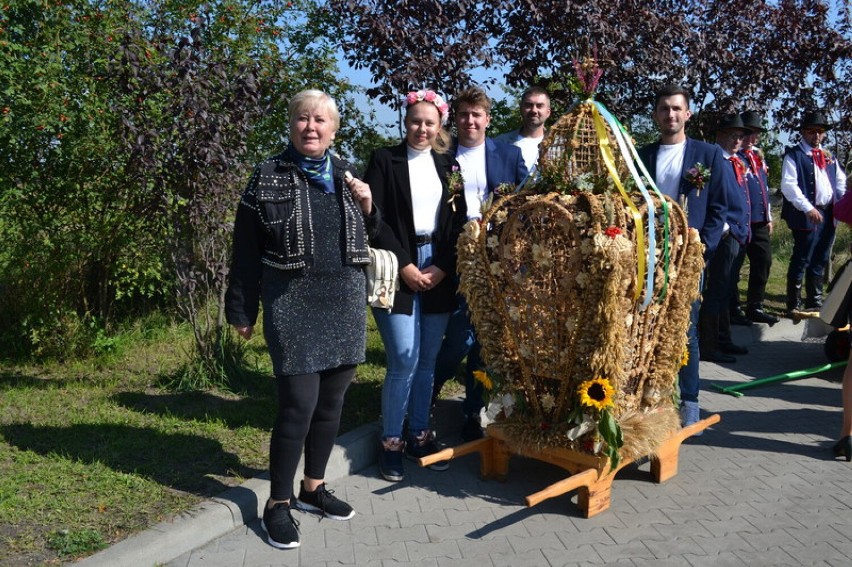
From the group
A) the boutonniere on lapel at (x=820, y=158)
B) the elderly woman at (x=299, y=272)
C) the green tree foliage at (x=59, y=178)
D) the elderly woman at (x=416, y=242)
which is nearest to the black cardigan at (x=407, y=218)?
the elderly woman at (x=416, y=242)

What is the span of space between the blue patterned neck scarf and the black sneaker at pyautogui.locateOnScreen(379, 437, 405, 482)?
57.1 inches

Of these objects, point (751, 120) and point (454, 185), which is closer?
point (454, 185)

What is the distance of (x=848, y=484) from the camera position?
178 inches

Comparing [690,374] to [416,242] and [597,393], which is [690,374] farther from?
[416,242]

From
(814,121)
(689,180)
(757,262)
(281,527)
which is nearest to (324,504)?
(281,527)

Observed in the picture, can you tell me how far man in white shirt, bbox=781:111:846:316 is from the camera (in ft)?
28.7

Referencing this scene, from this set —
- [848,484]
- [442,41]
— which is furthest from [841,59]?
[848,484]

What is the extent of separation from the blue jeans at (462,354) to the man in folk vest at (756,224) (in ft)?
12.1

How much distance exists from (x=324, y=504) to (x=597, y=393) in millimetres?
1374

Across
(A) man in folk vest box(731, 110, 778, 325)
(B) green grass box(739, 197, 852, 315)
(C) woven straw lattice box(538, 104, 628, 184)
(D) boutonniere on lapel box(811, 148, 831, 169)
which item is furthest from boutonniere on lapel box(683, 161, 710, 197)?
(B) green grass box(739, 197, 852, 315)

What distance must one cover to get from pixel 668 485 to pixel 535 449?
786mm

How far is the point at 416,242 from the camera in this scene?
449 cm

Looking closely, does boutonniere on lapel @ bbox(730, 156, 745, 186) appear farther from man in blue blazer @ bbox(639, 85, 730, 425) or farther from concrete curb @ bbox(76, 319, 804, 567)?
concrete curb @ bbox(76, 319, 804, 567)

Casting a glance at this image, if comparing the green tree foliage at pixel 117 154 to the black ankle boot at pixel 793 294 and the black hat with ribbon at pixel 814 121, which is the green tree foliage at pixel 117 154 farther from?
the black ankle boot at pixel 793 294
